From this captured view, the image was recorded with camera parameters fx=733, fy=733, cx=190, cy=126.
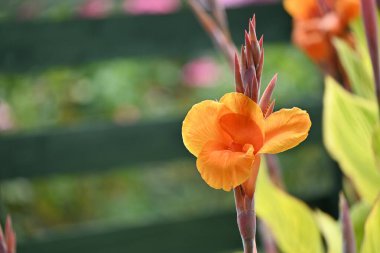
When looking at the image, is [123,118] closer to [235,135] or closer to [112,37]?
[112,37]

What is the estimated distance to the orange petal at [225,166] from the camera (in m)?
0.27

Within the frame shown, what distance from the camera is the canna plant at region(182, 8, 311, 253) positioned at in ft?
0.90

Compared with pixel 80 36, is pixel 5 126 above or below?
below

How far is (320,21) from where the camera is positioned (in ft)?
1.74

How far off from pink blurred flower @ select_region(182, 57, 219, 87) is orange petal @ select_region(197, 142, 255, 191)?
1587mm

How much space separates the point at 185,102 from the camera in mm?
1938

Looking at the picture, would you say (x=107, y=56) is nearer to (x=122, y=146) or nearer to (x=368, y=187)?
(x=122, y=146)

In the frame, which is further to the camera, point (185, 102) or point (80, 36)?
point (185, 102)

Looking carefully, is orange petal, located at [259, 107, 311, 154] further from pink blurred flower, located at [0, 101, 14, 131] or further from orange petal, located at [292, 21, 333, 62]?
pink blurred flower, located at [0, 101, 14, 131]

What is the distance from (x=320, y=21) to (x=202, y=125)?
0.88 feet

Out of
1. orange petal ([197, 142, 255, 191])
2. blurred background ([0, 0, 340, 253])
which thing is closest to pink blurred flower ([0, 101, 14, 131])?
blurred background ([0, 0, 340, 253])

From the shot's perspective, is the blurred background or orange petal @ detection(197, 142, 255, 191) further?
the blurred background

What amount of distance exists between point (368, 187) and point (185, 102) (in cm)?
141

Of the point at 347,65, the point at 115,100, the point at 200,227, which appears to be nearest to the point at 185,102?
the point at 115,100
